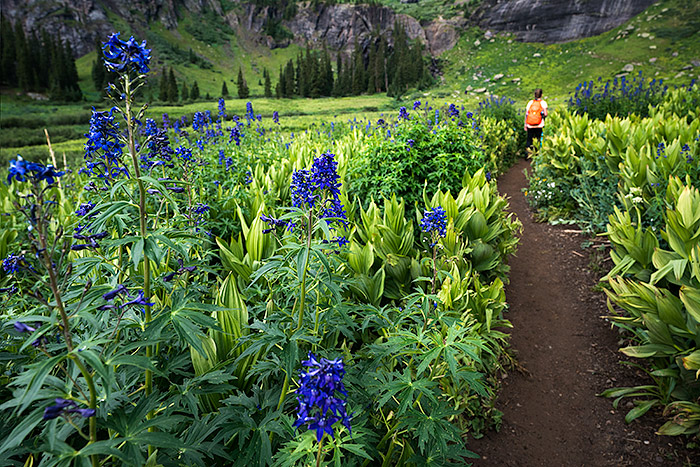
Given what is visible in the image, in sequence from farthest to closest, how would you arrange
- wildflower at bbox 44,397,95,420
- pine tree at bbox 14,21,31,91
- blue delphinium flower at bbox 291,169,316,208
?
1. pine tree at bbox 14,21,31,91
2. blue delphinium flower at bbox 291,169,316,208
3. wildflower at bbox 44,397,95,420

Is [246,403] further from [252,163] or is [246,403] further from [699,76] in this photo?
[699,76]

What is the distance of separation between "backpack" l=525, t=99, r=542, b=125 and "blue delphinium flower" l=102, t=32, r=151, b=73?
31.0ft

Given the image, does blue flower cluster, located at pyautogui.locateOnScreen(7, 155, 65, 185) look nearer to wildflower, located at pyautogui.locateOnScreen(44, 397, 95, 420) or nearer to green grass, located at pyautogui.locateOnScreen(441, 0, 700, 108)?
wildflower, located at pyautogui.locateOnScreen(44, 397, 95, 420)

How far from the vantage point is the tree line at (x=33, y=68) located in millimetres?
21891

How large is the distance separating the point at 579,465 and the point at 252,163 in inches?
205

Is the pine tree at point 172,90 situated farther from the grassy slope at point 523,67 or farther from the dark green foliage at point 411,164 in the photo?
the dark green foliage at point 411,164

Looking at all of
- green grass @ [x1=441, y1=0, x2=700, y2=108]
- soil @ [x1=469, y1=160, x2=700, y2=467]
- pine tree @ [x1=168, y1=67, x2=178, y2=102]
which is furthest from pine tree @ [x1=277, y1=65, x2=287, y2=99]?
soil @ [x1=469, y1=160, x2=700, y2=467]

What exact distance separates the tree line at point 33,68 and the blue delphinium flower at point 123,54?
2857 centimetres

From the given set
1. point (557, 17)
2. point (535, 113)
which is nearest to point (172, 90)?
point (535, 113)

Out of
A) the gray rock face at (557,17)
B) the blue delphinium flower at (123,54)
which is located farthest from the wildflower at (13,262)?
the gray rock face at (557,17)

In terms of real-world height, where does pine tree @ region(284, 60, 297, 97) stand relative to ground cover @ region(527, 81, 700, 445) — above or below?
above

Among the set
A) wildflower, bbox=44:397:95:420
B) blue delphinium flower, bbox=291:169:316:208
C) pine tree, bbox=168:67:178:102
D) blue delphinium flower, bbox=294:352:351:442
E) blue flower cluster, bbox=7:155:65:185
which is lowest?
blue delphinium flower, bbox=294:352:351:442

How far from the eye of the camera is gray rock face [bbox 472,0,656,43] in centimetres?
3800

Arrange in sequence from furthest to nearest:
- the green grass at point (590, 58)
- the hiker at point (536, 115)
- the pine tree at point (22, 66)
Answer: the green grass at point (590, 58)
the pine tree at point (22, 66)
the hiker at point (536, 115)
